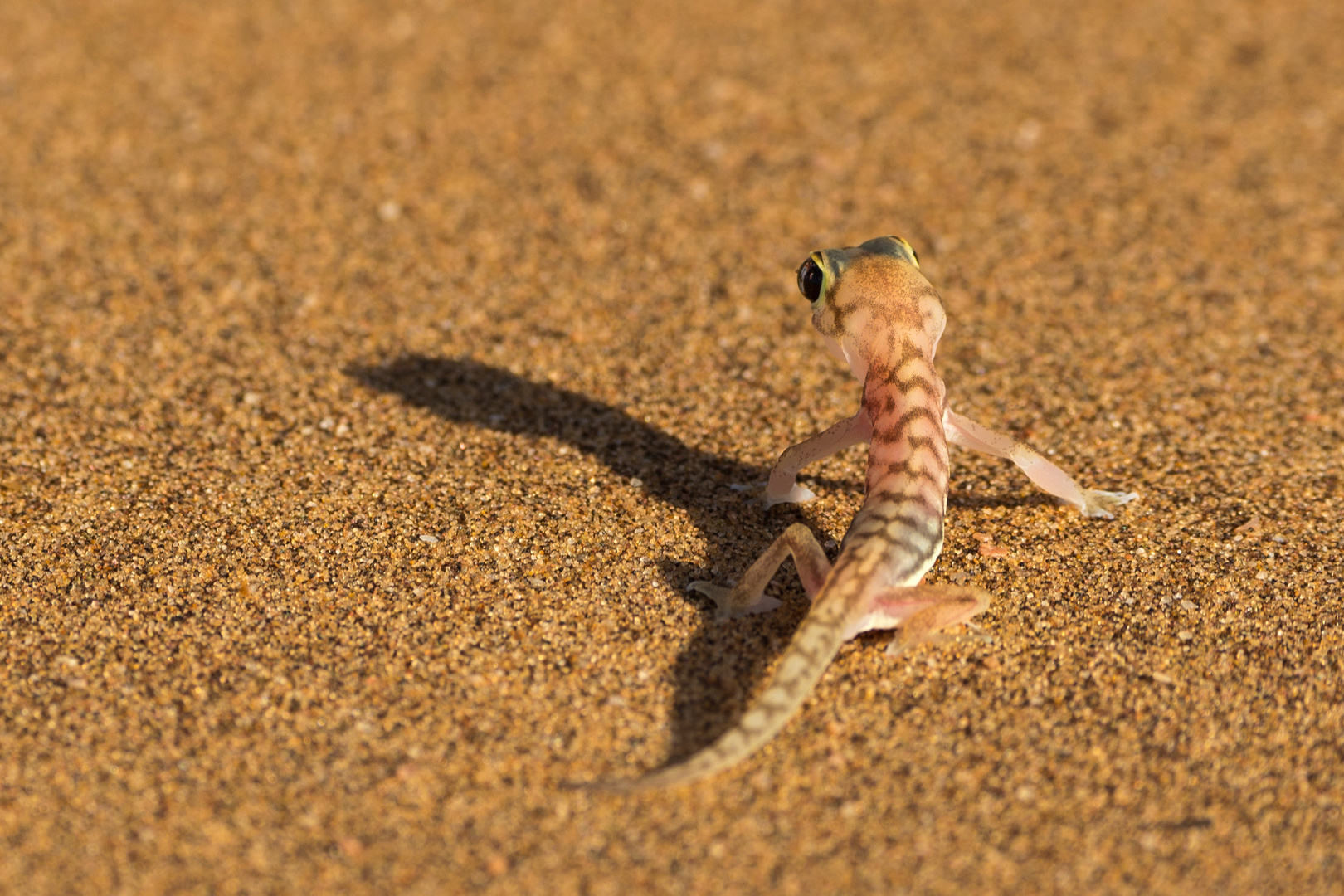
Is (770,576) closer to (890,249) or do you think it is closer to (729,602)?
(729,602)

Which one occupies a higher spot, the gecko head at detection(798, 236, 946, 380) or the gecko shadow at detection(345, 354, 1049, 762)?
the gecko head at detection(798, 236, 946, 380)

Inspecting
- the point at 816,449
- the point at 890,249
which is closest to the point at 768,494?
the point at 816,449

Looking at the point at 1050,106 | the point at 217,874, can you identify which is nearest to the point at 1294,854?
the point at 217,874

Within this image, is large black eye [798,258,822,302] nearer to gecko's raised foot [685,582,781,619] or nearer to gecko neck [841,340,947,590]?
gecko neck [841,340,947,590]

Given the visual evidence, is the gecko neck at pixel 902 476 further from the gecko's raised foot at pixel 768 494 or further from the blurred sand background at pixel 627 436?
the gecko's raised foot at pixel 768 494

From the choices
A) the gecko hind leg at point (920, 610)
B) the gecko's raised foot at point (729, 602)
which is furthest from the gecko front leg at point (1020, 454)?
the gecko's raised foot at point (729, 602)

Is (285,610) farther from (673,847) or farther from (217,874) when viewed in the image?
(673,847)

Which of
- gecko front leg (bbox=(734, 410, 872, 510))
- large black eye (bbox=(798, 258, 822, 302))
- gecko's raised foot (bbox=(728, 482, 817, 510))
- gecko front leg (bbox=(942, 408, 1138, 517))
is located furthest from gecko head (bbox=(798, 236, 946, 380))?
gecko's raised foot (bbox=(728, 482, 817, 510))
